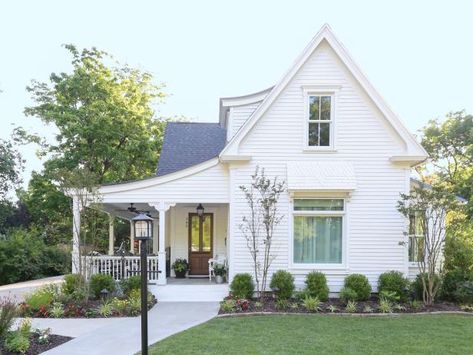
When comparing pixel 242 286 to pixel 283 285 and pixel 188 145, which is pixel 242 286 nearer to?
pixel 283 285

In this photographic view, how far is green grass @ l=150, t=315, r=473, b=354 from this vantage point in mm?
6996

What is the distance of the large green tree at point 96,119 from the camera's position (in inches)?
850

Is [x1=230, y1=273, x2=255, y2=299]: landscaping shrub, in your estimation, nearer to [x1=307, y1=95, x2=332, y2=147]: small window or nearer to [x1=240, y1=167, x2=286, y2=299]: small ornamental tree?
[x1=240, y1=167, x2=286, y2=299]: small ornamental tree

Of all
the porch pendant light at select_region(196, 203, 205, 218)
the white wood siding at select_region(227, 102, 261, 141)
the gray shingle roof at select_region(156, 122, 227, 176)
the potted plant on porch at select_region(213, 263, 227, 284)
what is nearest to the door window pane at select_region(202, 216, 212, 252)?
the porch pendant light at select_region(196, 203, 205, 218)

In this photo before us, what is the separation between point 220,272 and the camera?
13.0m

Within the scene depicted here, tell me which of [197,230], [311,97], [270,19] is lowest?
[197,230]

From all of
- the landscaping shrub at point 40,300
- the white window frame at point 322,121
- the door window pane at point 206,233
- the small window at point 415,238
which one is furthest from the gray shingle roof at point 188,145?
the small window at point 415,238

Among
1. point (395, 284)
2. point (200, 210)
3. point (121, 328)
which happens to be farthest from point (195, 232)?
point (121, 328)

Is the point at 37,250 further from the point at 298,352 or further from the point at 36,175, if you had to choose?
the point at 298,352

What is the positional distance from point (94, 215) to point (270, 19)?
6.94 meters

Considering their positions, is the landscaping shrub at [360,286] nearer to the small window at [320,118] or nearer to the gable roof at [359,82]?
the gable roof at [359,82]

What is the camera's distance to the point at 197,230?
1544cm

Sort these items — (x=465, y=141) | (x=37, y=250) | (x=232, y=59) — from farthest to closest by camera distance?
(x=465, y=141) < (x=37, y=250) < (x=232, y=59)

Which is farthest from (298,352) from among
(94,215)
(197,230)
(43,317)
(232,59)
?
(232,59)
